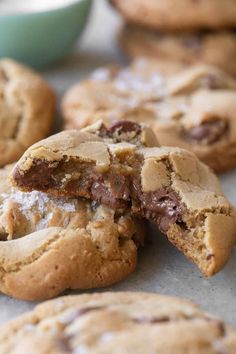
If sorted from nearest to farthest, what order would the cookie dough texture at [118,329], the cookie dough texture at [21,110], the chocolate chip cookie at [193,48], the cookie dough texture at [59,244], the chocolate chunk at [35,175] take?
the cookie dough texture at [118,329], the cookie dough texture at [59,244], the chocolate chunk at [35,175], the cookie dough texture at [21,110], the chocolate chip cookie at [193,48]

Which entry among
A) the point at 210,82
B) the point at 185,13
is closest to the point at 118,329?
the point at 210,82

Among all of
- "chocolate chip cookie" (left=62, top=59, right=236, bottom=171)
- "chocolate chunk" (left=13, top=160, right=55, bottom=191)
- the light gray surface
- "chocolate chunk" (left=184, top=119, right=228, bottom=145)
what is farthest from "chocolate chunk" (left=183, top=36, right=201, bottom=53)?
"chocolate chunk" (left=13, top=160, right=55, bottom=191)

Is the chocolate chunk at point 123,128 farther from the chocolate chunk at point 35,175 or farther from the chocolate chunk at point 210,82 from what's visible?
the chocolate chunk at point 210,82

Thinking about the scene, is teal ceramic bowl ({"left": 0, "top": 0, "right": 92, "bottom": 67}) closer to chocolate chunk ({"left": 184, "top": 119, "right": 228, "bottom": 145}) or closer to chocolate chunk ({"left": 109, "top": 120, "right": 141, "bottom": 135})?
chocolate chunk ({"left": 184, "top": 119, "right": 228, "bottom": 145})

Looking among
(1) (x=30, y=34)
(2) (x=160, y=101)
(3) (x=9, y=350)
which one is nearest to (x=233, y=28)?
(2) (x=160, y=101)

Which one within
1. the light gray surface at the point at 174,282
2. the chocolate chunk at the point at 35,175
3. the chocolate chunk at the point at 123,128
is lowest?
the light gray surface at the point at 174,282

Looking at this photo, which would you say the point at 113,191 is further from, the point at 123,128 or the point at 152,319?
the point at 152,319

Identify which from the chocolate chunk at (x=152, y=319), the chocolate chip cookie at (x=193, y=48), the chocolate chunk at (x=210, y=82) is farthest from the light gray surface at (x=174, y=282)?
the chocolate chip cookie at (x=193, y=48)

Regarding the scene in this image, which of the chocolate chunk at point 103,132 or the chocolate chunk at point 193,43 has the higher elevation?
the chocolate chunk at point 103,132

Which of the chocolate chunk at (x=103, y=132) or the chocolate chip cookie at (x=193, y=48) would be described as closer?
the chocolate chunk at (x=103, y=132)
